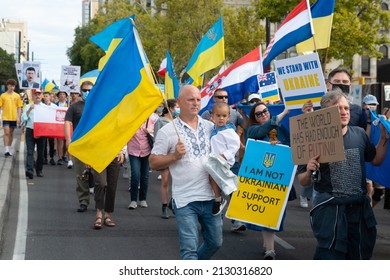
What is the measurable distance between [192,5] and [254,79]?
111 feet

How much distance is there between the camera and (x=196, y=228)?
237 inches

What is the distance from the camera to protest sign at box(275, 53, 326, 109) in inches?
301

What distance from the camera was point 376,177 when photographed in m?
7.38

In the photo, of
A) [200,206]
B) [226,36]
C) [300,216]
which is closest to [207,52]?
[300,216]

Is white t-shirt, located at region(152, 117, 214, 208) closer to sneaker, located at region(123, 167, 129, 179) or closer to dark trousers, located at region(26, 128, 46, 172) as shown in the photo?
dark trousers, located at region(26, 128, 46, 172)

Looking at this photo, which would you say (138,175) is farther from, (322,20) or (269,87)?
(269,87)

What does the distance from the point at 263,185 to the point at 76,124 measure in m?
3.44

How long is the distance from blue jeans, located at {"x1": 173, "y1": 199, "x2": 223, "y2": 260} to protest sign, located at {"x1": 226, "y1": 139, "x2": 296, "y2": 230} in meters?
1.85

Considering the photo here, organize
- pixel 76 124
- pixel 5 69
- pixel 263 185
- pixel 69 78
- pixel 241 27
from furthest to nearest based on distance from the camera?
pixel 5 69 < pixel 241 27 < pixel 69 78 < pixel 76 124 < pixel 263 185

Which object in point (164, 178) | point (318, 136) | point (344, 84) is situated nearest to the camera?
point (318, 136)

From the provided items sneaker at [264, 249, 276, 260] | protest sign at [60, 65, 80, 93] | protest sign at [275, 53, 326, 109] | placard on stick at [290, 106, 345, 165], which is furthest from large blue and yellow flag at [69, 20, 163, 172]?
protest sign at [60, 65, 80, 93]

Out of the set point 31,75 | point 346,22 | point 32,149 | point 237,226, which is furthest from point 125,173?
point 346,22

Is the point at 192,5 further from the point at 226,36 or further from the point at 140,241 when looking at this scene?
the point at 140,241

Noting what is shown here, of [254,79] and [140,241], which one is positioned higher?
[254,79]
